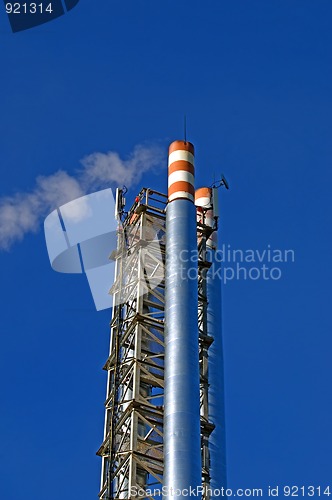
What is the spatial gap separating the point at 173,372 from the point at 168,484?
15.1 ft

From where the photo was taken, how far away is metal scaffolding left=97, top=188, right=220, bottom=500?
130 ft

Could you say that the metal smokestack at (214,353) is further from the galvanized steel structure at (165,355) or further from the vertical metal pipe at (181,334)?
the vertical metal pipe at (181,334)

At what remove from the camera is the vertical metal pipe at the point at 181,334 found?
36406mm

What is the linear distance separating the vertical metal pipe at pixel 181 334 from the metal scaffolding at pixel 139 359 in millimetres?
1800

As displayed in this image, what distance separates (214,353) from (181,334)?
521 cm

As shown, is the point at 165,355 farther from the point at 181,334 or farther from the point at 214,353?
the point at 214,353

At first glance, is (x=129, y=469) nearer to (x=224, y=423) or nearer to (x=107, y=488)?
(x=107, y=488)

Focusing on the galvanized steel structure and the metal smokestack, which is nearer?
the galvanized steel structure

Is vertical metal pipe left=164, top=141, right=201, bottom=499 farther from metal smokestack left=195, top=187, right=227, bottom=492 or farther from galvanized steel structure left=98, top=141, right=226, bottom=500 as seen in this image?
metal smokestack left=195, top=187, right=227, bottom=492

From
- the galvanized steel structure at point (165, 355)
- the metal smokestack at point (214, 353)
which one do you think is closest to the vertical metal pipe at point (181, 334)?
the galvanized steel structure at point (165, 355)

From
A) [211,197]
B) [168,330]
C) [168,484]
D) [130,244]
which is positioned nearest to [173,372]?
[168,330]

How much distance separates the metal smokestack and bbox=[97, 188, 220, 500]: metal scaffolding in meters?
0.30

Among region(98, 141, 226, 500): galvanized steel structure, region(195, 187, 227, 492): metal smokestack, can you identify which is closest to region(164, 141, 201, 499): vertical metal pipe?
region(98, 141, 226, 500): galvanized steel structure

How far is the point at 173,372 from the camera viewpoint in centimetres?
3891
